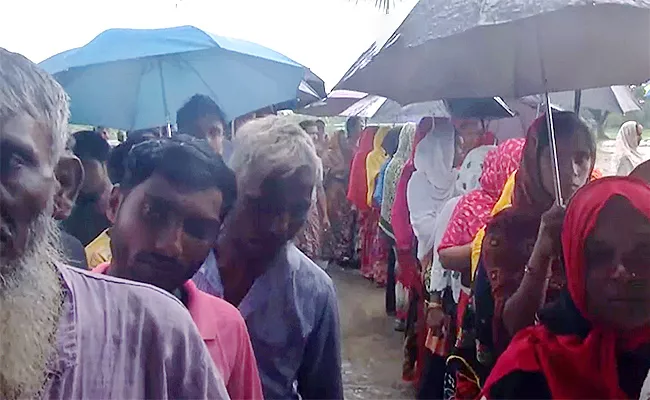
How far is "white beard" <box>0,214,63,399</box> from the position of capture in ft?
3.44

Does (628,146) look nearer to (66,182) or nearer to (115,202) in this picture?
(115,202)

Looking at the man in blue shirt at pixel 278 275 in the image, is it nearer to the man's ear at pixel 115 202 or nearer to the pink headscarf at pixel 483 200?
the man's ear at pixel 115 202

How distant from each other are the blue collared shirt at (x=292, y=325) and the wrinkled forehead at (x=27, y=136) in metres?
0.86

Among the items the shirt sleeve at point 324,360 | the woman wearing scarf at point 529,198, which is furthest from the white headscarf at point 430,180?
the shirt sleeve at point 324,360

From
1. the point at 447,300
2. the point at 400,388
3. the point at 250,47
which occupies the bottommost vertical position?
the point at 400,388

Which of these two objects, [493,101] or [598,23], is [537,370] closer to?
[598,23]

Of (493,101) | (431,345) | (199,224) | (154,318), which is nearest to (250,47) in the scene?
(493,101)

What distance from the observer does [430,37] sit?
85.3 inches

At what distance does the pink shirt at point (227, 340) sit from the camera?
154 centimetres

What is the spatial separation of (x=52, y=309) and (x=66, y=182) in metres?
0.20

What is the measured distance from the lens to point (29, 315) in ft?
3.58

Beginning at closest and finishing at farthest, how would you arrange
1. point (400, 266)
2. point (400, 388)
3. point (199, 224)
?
1. point (199, 224)
2. point (400, 388)
3. point (400, 266)

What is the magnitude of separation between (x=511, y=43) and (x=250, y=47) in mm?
1787

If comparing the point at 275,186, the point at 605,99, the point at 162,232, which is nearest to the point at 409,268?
the point at 605,99
